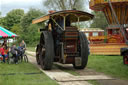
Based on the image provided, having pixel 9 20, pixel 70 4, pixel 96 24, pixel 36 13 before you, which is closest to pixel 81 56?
pixel 70 4

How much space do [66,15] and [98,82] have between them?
13.9 feet

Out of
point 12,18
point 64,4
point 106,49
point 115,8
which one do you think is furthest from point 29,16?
point 12,18

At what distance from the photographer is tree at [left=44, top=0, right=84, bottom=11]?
45.5 metres

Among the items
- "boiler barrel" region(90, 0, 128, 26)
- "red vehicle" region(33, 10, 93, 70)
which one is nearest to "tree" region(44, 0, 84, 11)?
"boiler barrel" region(90, 0, 128, 26)

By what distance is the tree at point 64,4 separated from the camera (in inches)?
1790

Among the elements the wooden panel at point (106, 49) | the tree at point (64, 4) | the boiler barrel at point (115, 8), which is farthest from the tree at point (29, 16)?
the wooden panel at point (106, 49)

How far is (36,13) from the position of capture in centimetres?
5241

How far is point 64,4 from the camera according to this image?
45469mm

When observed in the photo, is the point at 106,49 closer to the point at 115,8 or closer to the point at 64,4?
the point at 115,8

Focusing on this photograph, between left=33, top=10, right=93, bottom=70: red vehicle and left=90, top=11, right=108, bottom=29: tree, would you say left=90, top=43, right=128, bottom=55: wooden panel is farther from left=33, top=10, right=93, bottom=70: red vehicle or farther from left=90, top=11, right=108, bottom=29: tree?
left=90, top=11, right=108, bottom=29: tree

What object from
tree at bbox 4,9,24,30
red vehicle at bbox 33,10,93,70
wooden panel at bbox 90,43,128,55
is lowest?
wooden panel at bbox 90,43,128,55

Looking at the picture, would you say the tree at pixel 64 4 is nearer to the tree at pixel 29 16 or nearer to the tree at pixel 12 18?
the tree at pixel 29 16

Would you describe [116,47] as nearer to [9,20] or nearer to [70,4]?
[70,4]

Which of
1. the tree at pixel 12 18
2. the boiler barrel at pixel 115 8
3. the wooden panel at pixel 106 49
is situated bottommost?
the wooden panel at pixel 106 49
